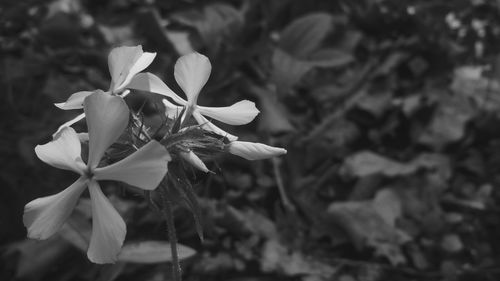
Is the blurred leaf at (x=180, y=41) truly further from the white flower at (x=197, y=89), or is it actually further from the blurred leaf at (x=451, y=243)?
the white flower at (x=197, y=89)

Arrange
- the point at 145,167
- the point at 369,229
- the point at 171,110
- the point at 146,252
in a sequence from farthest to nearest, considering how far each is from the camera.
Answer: the point at 369,229
the point at 146,252
the point at 171,110
the point at 145,167

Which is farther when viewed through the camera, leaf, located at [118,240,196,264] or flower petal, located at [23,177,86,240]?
leaf, located at [118,240,196,264]

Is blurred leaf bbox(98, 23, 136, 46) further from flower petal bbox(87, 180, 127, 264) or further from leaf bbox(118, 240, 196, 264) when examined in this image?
flower petal bbox(87, 180, 127, 264)

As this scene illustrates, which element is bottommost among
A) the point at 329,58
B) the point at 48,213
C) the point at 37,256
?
the point at 37,256

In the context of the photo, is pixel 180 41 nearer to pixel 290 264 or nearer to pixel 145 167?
pixel 290 264

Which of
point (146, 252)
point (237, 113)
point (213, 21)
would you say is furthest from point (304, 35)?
point (237, 113)

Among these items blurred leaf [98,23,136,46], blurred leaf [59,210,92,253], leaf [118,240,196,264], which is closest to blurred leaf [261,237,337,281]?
leaf [118,240,196,264]

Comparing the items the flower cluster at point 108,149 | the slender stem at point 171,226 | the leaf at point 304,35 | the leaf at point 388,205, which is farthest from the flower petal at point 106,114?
the leaf at point 304,35
